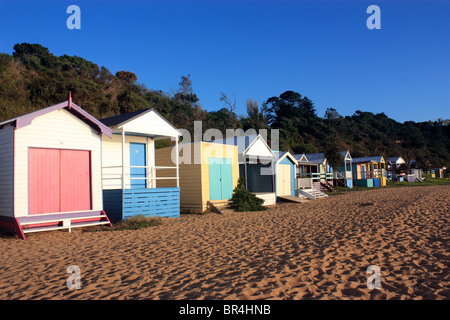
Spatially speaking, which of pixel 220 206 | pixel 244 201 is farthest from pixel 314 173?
pixel 220 206

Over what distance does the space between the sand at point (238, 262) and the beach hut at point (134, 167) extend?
2.16 m

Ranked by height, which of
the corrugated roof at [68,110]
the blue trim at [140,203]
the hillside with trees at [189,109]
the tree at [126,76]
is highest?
the tree at [126,76]

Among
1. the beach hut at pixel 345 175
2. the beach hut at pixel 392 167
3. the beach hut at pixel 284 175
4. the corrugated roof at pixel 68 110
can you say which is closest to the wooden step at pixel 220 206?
the beach hut at pixel 284 175

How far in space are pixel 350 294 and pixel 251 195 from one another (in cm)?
1238

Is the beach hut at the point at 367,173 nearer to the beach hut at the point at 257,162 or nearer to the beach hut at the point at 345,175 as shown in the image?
the beach hut at the point at 345,175

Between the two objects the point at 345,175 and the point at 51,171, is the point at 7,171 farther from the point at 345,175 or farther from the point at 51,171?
the point at 345,175

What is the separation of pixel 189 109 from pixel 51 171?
33.6 meters

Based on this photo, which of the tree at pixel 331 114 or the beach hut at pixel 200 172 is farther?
the tree at pixel 331 114

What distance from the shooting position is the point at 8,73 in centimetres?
2359

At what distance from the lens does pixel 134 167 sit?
1362 centimetres

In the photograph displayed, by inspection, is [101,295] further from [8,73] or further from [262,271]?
[8,73]

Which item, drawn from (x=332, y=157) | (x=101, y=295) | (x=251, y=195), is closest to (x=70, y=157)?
(x=101, y=295)

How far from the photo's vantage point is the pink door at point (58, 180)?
380 inches

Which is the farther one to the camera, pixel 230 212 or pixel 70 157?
pixel 230 212
